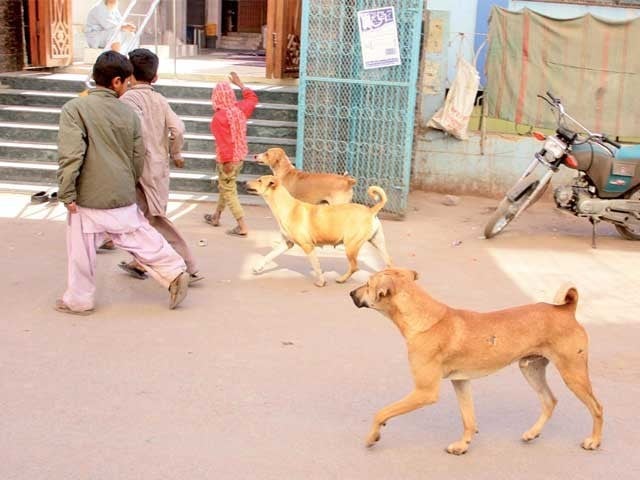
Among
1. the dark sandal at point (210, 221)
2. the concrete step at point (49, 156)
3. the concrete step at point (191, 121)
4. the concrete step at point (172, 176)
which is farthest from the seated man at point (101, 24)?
the dark sandal at point (210, 221)

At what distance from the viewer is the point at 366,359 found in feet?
18.1

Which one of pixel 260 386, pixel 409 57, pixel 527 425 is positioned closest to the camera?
pixel 527 425

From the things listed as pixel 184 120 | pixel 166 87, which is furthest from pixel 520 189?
pixel 166 87

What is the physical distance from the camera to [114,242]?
6051 mm

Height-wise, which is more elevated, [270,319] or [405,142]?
[405,142]

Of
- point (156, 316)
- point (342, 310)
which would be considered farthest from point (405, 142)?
point (156, 316)

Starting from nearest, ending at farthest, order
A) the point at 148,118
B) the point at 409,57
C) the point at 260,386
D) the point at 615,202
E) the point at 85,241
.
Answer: the point at 260,386 → the point at 85,241 → the point at 148,118 → the point at 615,202 → the point at 409,57

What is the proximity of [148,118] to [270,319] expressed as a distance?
1847 mm

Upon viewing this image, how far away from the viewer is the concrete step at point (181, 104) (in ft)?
37.5

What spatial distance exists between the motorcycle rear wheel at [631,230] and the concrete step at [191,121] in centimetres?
437

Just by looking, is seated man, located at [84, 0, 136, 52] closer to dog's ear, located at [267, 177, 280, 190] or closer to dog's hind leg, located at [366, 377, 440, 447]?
dog's ear, located at [267, 177, 280, 190]

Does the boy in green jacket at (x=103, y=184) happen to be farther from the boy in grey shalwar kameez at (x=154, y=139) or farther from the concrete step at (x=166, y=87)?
the concrete step at (x=166, y=87)

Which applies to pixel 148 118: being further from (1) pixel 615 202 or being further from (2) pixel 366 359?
(1) pixel 615 202

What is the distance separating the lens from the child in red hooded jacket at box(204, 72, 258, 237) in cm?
820
